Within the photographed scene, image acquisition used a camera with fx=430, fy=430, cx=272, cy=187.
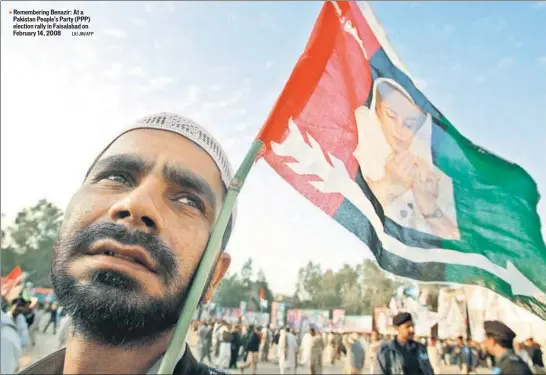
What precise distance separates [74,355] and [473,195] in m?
2.46

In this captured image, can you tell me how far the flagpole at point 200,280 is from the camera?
1.62 m

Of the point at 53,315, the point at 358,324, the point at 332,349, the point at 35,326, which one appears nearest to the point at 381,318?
→ the point at 358,324

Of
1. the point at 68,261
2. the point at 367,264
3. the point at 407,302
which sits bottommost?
the point at 68,261

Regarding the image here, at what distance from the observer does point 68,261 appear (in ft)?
5.50

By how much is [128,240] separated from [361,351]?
1143cm

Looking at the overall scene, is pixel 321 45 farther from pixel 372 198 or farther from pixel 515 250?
pixel 515 250

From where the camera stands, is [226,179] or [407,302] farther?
[407,302]

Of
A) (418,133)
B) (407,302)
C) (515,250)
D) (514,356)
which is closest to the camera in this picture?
(515,250)

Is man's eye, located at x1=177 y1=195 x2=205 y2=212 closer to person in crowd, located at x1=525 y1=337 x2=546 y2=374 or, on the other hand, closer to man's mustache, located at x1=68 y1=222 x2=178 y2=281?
man's mustache, located at x1=68 y1=222 x2=178 y2=281

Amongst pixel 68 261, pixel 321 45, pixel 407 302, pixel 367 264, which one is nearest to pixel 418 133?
pixel 321 45

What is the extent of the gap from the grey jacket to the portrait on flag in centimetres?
272

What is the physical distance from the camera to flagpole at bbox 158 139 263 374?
162cm

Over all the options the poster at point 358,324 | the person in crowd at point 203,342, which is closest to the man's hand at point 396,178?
the person in crowd at point 203,342

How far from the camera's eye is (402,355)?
16.3ft
